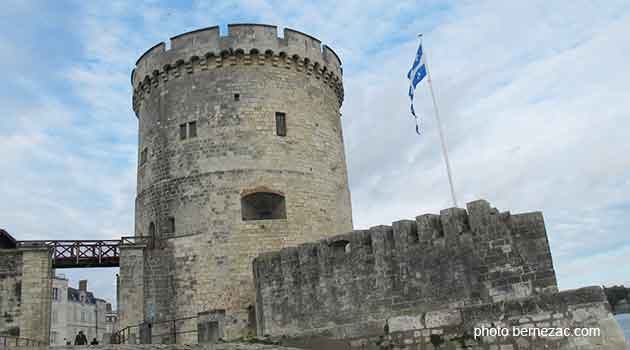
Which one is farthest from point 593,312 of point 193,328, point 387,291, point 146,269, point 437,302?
point 146,269

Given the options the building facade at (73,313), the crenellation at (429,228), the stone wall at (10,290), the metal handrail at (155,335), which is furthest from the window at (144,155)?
the building facade at (73,313)

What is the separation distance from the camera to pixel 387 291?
1044 cm

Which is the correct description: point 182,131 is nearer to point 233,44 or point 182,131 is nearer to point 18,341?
point 233,44

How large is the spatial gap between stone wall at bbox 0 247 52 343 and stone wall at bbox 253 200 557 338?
6.52 meters

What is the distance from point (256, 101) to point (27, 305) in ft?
27.6

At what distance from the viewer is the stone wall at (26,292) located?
575 inches

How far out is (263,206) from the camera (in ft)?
55.0

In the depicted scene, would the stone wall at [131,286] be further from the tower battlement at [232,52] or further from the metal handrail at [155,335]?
the tower battlement at [232,52]

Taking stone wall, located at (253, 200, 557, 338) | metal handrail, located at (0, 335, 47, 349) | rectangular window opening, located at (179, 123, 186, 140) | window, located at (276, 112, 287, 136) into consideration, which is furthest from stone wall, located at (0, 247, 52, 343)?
window, located at (276, 112, 287, 136)

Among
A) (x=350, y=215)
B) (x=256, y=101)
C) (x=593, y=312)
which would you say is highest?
(x=256, y=101)

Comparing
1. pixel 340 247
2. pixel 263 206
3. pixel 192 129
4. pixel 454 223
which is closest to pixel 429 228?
pixel 454 223

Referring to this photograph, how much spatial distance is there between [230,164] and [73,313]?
34240 millimetres

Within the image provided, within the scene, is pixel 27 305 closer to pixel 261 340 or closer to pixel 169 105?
pixel 169 105

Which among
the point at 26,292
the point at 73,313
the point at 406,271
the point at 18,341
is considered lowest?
the point at 18,341
